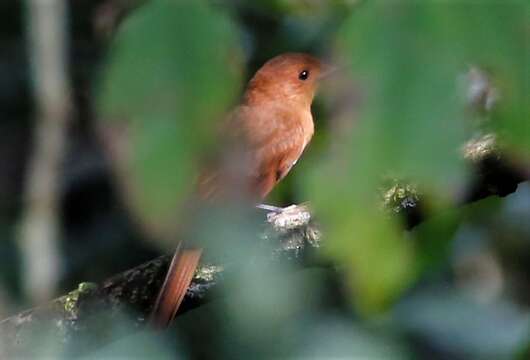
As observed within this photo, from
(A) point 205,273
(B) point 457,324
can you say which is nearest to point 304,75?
(B) point 457,324

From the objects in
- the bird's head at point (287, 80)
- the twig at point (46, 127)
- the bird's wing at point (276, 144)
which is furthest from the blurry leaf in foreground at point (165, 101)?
the bird's head at point (287, 80)

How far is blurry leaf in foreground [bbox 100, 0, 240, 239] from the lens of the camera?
2.69 ft

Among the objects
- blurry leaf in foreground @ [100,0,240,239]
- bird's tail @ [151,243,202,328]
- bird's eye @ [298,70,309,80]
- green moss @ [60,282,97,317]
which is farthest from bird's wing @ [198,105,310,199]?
blurry leaf in foreground @ [100,0,240,239]

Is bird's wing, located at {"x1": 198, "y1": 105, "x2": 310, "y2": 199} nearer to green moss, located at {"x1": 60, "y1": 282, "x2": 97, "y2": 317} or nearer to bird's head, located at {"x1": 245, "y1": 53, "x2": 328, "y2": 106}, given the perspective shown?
bird's head, located at {"x1": 245, "y1": 53, "x2": 328, "y2": 106}

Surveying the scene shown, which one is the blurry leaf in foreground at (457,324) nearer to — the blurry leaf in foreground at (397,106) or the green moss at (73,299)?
the green moss at (73,299)

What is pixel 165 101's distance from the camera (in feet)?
2.71

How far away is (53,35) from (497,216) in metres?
3.28

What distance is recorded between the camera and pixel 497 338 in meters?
4.00

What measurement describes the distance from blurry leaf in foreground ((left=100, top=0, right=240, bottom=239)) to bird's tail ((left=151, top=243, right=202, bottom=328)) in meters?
1.67

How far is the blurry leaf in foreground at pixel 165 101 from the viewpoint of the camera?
0.82 metres

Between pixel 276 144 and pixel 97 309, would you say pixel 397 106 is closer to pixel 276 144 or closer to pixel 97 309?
pixel 97 309

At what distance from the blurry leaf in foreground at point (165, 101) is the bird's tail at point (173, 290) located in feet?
5.48

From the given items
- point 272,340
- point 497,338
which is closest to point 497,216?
point 497,338

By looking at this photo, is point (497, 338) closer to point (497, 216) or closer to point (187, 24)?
point (497, 216)
